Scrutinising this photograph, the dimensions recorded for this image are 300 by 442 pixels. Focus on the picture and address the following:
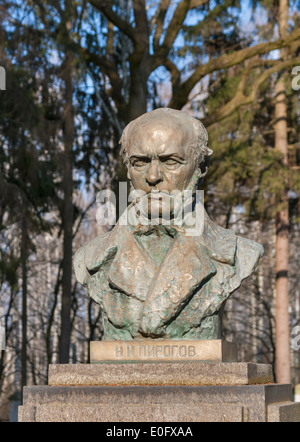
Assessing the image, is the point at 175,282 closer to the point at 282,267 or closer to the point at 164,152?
the point at 164,152

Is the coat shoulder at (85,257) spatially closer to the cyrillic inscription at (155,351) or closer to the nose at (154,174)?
the nose at (154,174)

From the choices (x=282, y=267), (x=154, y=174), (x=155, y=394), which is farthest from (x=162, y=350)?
(x=282, y=267)

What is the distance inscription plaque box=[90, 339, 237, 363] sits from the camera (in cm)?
525

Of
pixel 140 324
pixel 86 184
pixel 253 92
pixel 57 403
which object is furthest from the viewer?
pixel 86 184

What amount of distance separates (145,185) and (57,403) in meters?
1.54

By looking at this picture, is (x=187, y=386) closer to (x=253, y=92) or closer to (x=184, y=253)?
(x=184, y=253)

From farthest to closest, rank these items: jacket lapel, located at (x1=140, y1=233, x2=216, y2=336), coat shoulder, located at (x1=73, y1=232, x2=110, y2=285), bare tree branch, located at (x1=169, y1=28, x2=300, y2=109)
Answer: bare tree branch, located at (x1=169, y1=28, x2=300, y2=109) → coat shoulder, located at (x1=73, y1=232, x2=110, y2=285) → jacket lapel, located at (x1=140, y1=233, x2=216, y2=336)

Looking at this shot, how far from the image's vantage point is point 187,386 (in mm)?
4914

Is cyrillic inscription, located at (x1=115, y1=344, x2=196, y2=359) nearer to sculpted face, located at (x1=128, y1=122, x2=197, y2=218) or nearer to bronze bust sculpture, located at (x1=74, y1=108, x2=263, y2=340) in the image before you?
bronze bust sculpture, located at (x1=74, y1=108, x2=263, y2=340)

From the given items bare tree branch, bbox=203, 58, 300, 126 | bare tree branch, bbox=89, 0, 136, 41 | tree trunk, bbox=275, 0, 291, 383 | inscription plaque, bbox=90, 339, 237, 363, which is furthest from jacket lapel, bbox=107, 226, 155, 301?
tree trunk, bbox=275, 0, 291, 383

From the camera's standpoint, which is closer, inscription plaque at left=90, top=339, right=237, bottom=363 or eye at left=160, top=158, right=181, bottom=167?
inscription plaque at left=90, top=339, right=237, bottom=363
